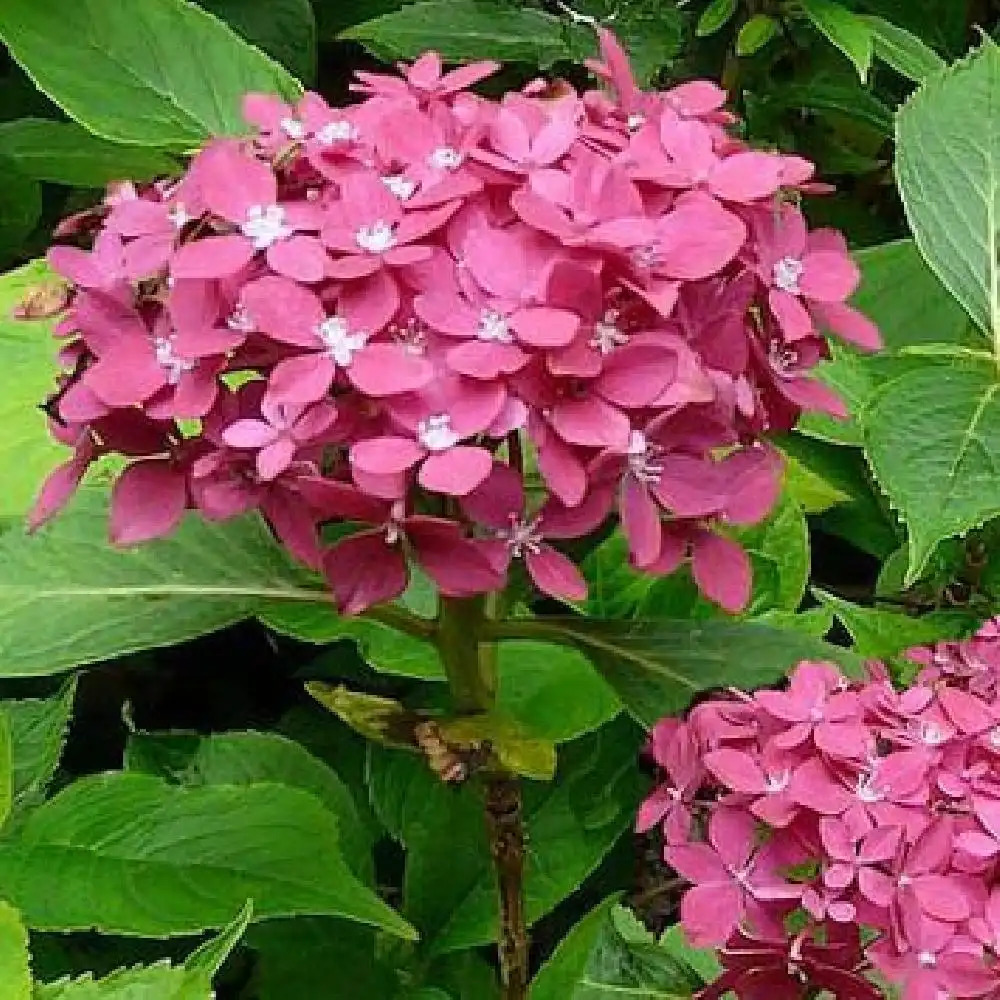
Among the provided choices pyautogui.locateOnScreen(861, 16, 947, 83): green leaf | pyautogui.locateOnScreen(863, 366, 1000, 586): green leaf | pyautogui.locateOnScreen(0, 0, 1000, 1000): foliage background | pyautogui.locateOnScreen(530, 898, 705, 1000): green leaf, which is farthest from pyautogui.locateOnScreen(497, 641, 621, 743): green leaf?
pyautogui.locateOnScreen(861, 16, 947, 83): green leaf

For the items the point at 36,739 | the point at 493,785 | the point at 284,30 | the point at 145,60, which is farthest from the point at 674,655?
the point at 284,30

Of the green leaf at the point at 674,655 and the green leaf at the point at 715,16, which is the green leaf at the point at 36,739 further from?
the green leaf at the point at 715,16

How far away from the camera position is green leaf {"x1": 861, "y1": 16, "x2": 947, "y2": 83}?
4.32 feet

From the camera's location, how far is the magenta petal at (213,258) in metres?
0.82

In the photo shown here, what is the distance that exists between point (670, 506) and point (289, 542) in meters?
0.15

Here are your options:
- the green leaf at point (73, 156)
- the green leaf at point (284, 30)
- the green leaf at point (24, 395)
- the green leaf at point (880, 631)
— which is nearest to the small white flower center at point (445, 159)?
the green leaf at point (24, 395)

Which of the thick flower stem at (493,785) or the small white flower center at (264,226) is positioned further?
the thick flower stem at (493,785)

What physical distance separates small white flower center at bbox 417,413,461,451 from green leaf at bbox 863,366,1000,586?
0.80ft

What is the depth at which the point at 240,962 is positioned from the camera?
1.26 m

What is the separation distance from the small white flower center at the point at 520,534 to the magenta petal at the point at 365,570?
4 centimetres

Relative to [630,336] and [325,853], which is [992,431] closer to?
[630,336]

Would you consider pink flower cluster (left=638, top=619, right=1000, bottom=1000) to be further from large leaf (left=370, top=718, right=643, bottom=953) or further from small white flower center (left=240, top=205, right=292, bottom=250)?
small white flower center (left=240, top=205, right=292, bottom=250)

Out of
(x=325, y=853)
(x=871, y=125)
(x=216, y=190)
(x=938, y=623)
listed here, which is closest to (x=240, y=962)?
(x=325, y=853)

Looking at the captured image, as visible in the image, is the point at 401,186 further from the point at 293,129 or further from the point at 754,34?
the point at 754,34
